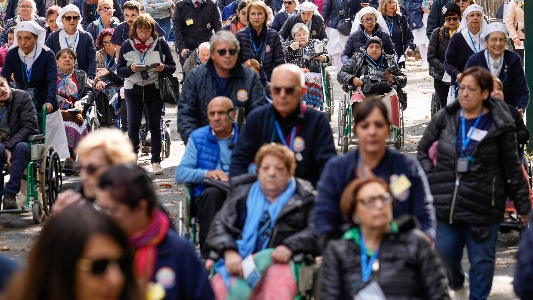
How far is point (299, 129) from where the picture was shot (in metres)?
8.62

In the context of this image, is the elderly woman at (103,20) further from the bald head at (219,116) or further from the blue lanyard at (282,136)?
the blue lanyard at (282,136)

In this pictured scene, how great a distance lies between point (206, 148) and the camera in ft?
31.0

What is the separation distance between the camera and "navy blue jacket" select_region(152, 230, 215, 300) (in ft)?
16.0

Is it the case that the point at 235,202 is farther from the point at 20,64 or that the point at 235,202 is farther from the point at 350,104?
the point at 350,104

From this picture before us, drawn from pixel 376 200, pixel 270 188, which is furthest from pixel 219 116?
pixel 376 200

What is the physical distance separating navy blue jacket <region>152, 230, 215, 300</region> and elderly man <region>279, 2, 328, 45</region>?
576 inches

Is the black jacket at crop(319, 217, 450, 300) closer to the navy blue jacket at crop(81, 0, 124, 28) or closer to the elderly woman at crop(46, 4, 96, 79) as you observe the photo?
the elderly woman at crop(46, 4, 96, 79)

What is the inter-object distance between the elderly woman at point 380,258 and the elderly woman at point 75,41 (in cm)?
1035

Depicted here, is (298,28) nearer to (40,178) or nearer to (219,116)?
(40,178)

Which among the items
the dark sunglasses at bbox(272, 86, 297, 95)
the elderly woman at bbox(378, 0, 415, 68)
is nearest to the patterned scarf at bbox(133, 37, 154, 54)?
the elderly woman at bbox(378, 0, 415, 68)

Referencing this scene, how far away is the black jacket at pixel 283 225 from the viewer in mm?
7559

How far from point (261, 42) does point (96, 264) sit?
462 inches

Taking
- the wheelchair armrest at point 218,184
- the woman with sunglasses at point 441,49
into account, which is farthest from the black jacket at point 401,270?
the woman with sunglasses at point 441,49

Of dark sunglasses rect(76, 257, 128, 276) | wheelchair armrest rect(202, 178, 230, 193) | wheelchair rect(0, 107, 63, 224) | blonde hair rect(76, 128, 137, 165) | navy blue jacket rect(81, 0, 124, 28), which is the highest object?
navy blue jacket rect(81, 0, 124, 28)
